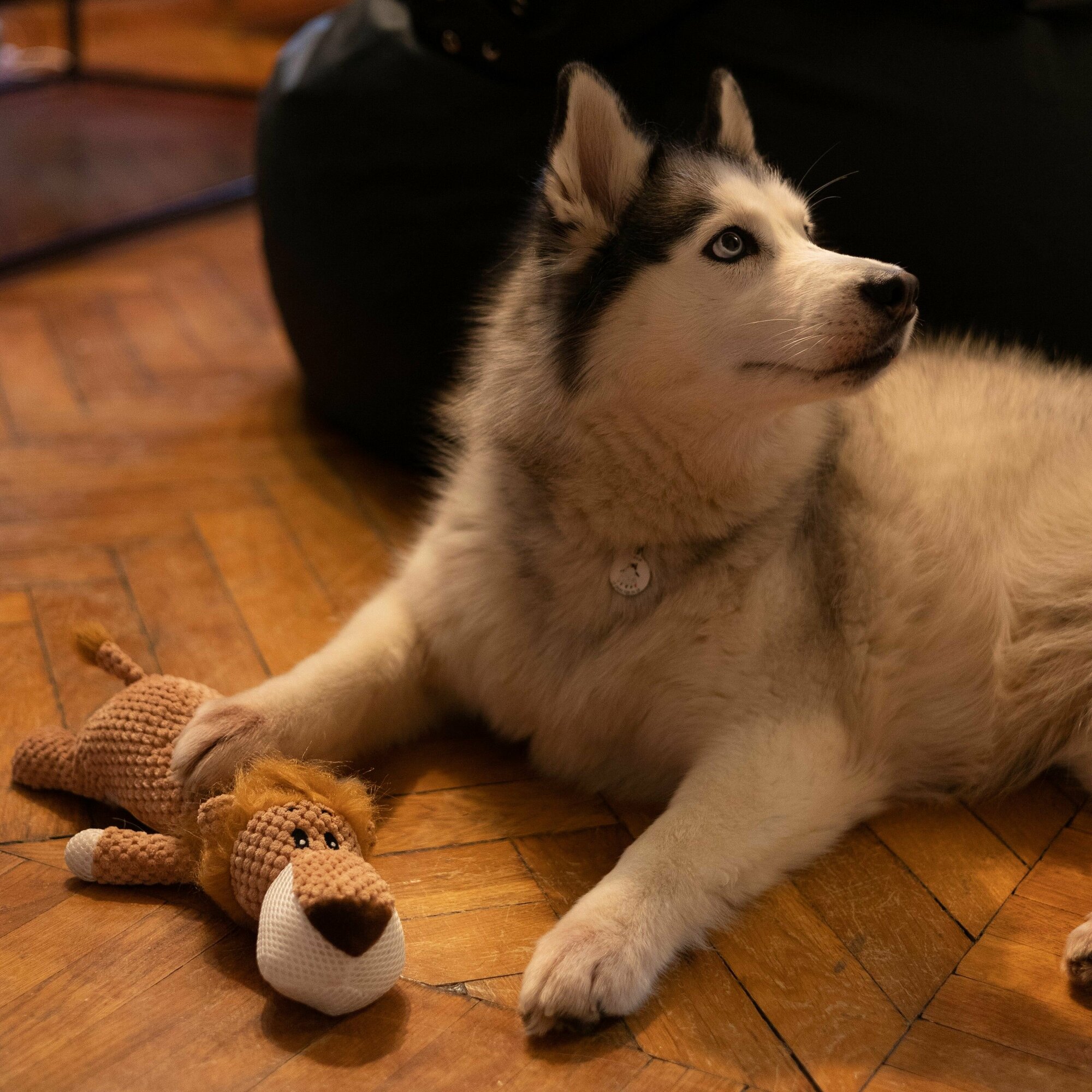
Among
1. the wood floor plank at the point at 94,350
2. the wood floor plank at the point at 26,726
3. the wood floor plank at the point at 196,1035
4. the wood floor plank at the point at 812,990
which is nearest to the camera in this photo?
the wood floor plank at the point at 196,1035

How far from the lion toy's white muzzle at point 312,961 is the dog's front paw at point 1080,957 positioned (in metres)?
0.96

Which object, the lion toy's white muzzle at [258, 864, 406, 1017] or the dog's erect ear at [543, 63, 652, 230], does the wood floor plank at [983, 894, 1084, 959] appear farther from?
the dog's erect ear at [543, 63, 652, 230]

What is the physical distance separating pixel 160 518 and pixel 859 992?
196cm

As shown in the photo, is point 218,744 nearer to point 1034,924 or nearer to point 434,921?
point 434,921

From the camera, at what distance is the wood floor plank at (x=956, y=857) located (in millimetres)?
1844

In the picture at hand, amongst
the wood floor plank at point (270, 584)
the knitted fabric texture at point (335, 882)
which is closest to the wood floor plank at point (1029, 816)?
the knitted fabric texture at point (335, 882)

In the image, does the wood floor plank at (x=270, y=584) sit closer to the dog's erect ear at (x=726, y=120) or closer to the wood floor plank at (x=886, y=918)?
the wood floor plank at (x=886, y=918)

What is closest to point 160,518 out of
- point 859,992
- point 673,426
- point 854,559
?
point 673,426

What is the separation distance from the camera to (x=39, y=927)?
164 centimetres

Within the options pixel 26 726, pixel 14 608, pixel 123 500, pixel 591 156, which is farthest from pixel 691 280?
pixel 123 500

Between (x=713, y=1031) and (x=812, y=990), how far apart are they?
6.9 inches

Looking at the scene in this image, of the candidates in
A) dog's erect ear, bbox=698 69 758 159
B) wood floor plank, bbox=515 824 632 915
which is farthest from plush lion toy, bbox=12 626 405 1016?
dog's erect ear, bbox=698 69 758 159

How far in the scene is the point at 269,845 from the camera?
1542mm

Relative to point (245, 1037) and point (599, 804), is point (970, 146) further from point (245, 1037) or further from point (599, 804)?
point (245, 1037)
